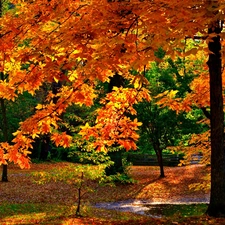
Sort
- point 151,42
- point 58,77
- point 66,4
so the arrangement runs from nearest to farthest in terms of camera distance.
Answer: point 151,42 < point 58,77 < point 66,4

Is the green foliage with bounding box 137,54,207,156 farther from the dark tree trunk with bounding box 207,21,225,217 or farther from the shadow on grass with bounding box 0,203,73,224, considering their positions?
the dark tree trunk with bounding box 207,21,225,217

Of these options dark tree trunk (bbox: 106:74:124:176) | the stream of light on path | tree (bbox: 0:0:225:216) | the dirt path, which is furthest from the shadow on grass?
dark tree trunk (bbox: 106:74:124:176)

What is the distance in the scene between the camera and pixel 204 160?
11.8m

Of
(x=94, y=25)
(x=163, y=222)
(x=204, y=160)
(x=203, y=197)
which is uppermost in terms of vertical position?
(x=94, y=25)

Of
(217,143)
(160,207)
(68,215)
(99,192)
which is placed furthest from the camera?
(99,192)

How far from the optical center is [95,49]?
459 centimetres

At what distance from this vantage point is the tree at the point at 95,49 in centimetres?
390

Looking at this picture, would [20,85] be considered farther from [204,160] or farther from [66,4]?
[204,160]

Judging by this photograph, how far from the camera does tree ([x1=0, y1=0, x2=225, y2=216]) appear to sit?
3904 millimetres

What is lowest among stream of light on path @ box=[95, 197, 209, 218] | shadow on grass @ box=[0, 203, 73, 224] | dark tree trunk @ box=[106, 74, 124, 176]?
stream of light on path @ box=[95, 197, 209, 218]

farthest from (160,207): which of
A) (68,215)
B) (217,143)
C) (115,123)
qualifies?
(115,123)

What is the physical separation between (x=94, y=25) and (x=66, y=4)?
1931 millimetres

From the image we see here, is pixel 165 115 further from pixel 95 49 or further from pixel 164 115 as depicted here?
pixel 95 49

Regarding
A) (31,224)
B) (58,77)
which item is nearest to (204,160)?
(31,224)
